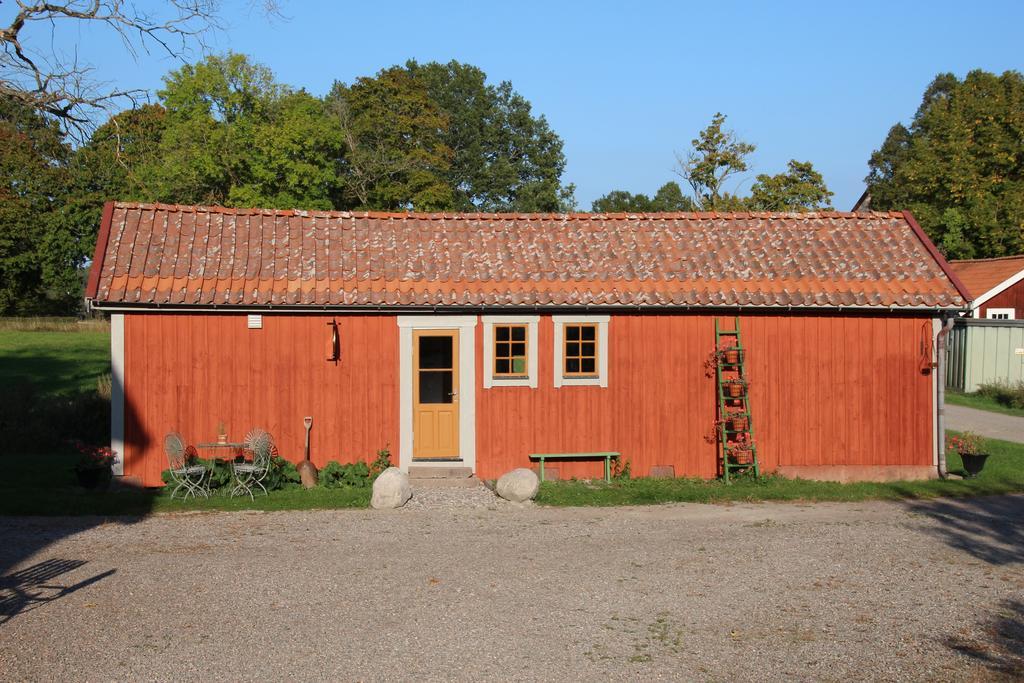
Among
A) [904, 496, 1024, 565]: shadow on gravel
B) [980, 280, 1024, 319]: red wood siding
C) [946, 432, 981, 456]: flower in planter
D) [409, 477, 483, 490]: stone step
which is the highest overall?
[980, 280, 1024, 319]: red wood siding

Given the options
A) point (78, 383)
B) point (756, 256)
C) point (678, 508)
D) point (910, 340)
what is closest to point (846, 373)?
point (910, 340)

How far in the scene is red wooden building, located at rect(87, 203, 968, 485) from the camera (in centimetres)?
1480

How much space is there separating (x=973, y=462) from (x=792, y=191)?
26.7 metres

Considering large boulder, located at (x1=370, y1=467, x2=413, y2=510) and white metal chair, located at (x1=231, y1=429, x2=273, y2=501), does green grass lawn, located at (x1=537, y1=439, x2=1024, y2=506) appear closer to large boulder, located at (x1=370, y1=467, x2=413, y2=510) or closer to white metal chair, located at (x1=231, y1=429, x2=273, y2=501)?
large boulder, located at (x1=370, y1=467, x2=413, y2=510)

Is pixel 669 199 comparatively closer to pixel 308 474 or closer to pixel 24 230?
pixel 24 230

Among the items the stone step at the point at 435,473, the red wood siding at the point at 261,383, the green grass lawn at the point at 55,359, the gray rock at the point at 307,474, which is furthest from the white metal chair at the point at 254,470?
the green grass lawn at the point at 55,359

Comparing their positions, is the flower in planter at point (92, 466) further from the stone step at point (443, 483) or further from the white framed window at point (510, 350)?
the white framed window at point (510, 350)

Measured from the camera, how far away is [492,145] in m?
56.7

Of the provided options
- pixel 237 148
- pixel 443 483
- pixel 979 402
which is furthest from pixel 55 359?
pixel 979 402

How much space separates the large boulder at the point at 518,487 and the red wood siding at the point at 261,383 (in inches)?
92.5

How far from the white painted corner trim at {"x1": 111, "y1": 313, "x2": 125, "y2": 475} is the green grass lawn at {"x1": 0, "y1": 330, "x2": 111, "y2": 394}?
11399 mm

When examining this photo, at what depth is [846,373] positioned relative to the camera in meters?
15.9

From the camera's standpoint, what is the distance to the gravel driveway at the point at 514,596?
7188 mm

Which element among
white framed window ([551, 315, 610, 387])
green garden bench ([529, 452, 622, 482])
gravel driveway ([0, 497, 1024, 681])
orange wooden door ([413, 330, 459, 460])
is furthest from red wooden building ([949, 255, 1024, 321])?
orange wooden door ([413, 330, 459, 460])
